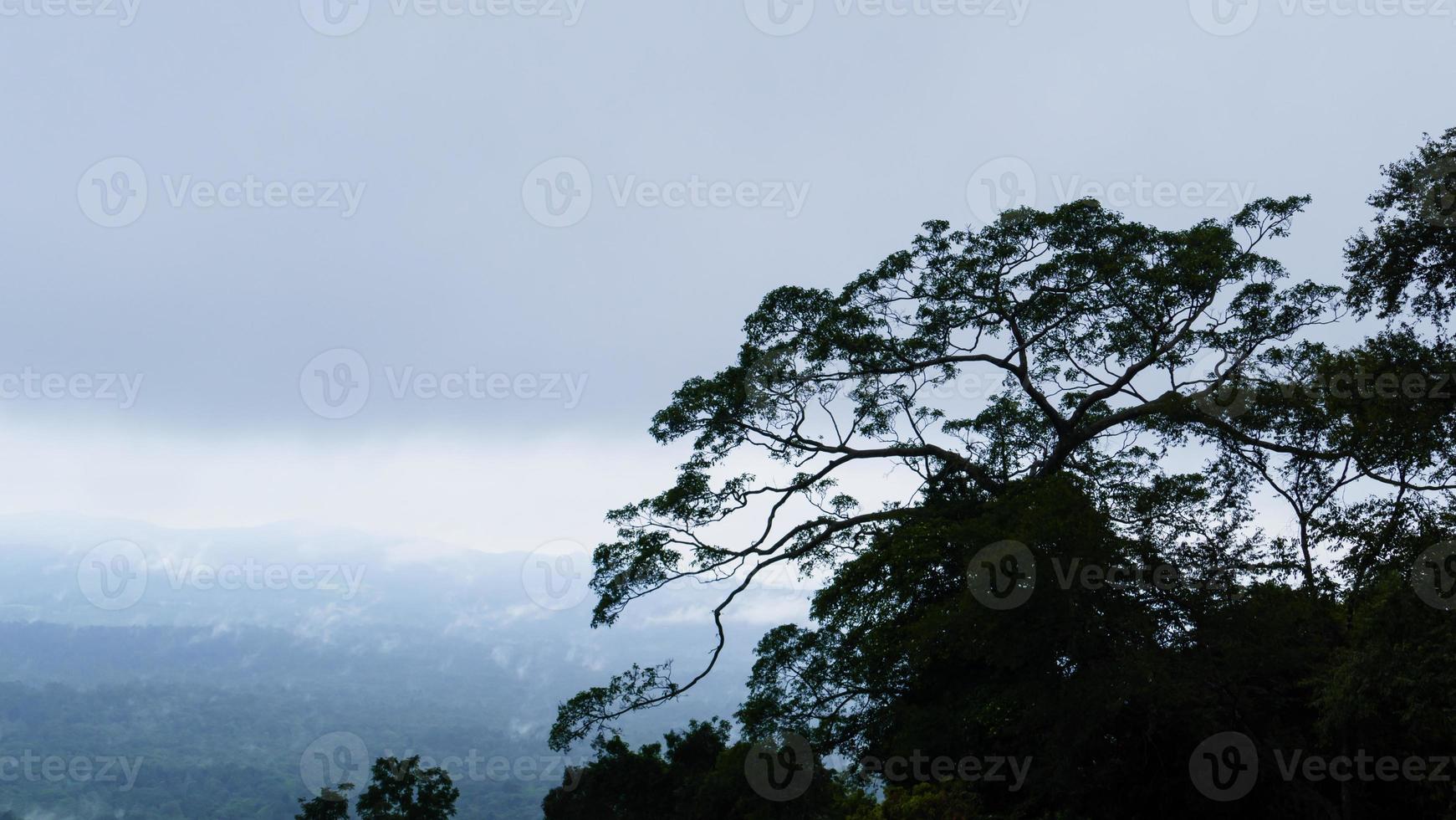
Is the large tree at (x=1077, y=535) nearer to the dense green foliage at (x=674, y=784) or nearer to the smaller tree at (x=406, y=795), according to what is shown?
the dense green foliage at (x=674, y=784)

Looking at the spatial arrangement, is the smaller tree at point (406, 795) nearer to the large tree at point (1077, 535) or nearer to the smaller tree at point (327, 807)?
the smaller tree at point (327, 807)

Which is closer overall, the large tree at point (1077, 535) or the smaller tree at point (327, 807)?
the large tree at point (1077, 535)

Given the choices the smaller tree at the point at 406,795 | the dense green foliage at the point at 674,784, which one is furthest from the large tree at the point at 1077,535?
the smaller tree at the point at 406,795

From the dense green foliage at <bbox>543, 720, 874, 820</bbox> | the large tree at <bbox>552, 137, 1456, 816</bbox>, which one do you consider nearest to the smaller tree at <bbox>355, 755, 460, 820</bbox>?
the dense green foliage at <bbox>543, 720, 874, 820</bbox>

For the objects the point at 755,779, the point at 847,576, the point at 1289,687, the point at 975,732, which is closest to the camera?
the point at 1289,687

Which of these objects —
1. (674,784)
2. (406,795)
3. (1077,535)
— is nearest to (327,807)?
(406,795)

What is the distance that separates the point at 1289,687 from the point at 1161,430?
22.2 ft

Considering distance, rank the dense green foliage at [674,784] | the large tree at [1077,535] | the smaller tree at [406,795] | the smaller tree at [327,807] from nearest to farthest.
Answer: the large tree at [1077,535] < the dense green foliage at [674,784] < the smaller tree at [327,807] < the smaller tree at [406,795]

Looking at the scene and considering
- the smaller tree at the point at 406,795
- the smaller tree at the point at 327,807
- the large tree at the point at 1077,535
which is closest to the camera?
the large tree at the point at 1077,535

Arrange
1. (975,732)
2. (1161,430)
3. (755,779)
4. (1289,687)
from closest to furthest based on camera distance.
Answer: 1. (1289,687)
2. (975,732)
3. (1161,430)
4. (755,779)

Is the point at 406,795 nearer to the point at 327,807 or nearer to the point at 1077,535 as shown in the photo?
the point at 327,807

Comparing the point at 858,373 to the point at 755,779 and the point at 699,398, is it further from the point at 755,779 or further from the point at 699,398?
the point at 755,779

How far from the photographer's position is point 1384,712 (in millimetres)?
11062

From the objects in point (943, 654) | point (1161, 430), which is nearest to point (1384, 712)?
point (943, 654)
